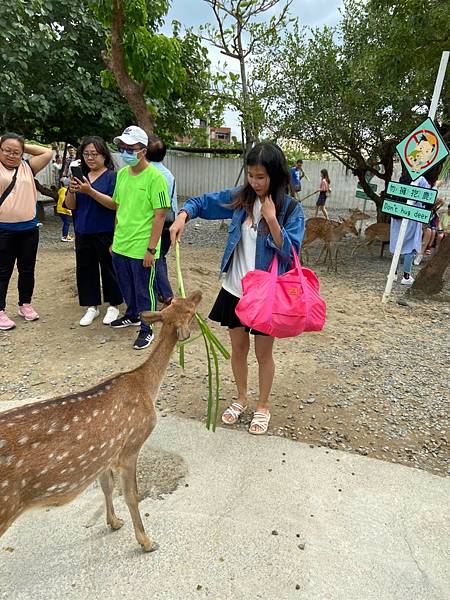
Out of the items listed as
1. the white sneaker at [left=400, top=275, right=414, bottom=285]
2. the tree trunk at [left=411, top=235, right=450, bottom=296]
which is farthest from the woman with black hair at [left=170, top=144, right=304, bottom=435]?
the white sneaker at [left=400, top=275, right=414, bottom=285]

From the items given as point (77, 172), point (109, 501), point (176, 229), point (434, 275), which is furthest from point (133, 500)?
point (434, 275)

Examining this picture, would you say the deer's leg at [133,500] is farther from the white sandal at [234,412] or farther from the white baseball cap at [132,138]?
the white baseball cap at [132,138]

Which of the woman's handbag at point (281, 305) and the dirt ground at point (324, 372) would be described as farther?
the dirt ground at point (324, 372)

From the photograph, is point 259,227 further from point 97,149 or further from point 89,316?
point 89,316

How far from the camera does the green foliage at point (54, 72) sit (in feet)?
27.8

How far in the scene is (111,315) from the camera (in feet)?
15.4

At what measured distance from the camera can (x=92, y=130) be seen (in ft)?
36.2

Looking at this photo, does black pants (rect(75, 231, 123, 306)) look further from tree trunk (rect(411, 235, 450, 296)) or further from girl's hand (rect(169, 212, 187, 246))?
tree trunk (rect(411, 235, 450, 296))

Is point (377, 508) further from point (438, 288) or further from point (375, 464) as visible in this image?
point (438, 288)

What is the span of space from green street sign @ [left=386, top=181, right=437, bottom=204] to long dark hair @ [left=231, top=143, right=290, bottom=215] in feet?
11.9

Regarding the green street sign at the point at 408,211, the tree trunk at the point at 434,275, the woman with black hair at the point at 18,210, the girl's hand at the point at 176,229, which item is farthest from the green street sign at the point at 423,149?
the woman with black hair at the point at 18,210

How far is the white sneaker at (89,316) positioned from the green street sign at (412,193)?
3855 millimetres

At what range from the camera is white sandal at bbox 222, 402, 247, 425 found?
311cm

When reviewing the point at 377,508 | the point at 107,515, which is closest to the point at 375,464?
the point at 377,508
